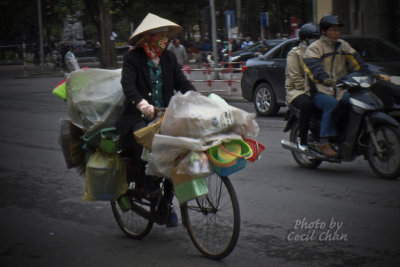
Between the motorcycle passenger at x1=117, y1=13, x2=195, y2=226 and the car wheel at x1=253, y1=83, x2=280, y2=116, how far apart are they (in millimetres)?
8905

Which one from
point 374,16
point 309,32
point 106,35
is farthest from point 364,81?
point 106,35

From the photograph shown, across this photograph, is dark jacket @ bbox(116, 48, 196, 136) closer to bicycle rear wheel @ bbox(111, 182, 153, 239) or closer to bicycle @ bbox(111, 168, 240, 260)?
bicycle @ bbox(111, 168, 240, 260)

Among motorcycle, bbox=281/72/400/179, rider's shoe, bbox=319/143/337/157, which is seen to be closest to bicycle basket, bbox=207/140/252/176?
motorcycle, bbox=281/72/400/179

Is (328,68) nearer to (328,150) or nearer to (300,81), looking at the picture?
(300,81)

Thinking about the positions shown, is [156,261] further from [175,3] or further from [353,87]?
[175,3]

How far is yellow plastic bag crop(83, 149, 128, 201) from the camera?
211 inches

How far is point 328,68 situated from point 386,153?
1.17m

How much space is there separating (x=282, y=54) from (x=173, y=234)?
29.3ft

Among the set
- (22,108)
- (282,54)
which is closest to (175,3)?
(22,108)

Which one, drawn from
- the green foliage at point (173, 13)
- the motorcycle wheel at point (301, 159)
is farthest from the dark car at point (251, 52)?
the motorcycle wheel at point (301, 159)

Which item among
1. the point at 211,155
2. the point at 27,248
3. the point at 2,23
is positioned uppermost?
the point at 2,23

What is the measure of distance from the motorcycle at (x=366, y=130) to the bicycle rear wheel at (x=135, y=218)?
2936mm

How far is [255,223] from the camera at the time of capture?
579cm

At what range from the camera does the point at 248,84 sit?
14859mm
